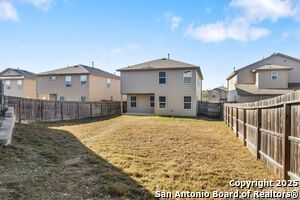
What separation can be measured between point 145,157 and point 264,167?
3216 mm

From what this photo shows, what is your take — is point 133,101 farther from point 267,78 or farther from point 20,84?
point 20,84

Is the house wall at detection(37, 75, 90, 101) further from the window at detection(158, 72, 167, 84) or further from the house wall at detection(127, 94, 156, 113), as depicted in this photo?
the window at detection(158, 72, 167, 84)

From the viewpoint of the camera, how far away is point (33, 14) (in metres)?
14.2

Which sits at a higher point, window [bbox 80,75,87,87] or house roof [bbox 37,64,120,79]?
house roof [bbox 37,64,120,79]

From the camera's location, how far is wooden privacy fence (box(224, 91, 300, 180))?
14.6ft

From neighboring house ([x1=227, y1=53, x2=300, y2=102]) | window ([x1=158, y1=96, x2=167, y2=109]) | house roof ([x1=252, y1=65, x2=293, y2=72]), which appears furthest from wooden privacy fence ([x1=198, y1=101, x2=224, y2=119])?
house roof ([x1=252, y1=65, x2=293, y2=72])

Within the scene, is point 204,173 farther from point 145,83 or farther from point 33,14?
point 145,83

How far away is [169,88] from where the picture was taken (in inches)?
997

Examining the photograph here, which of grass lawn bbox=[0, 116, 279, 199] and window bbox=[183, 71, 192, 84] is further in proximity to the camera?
window bbox=[183, 71, 192, 84]

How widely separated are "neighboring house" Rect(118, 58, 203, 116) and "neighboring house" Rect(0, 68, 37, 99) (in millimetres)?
17456

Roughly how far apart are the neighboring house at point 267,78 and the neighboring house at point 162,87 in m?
6.01

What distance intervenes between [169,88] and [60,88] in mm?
13699

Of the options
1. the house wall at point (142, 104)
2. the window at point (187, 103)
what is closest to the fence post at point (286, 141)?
the window at point (187, 103)

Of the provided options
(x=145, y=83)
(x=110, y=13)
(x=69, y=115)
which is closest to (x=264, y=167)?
(x=110, y=13)
